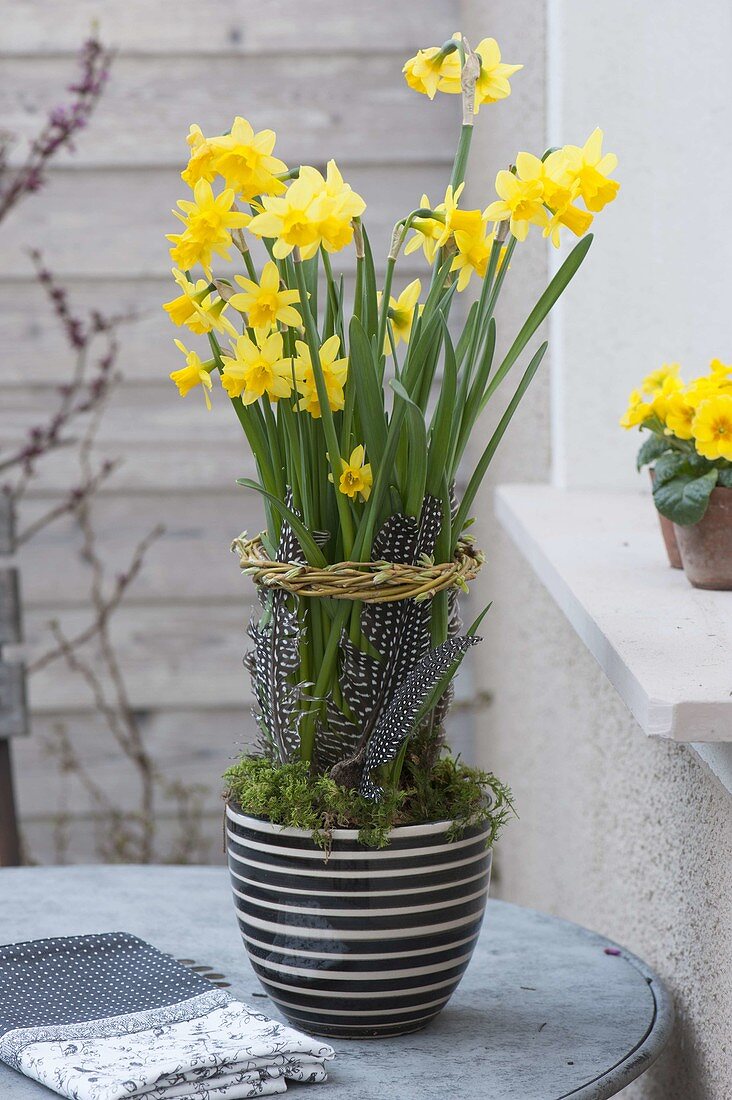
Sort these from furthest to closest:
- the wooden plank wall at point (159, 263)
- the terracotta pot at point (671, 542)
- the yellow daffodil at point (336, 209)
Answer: the wooden plank wall at point (159, 263) → the terracotta pot at point (671, 542) → the yellow daffodil at point (336, 209)

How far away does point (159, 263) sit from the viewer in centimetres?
209

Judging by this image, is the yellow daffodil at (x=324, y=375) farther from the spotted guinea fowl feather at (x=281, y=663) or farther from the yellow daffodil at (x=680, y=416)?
the yellow daffodil at (x=680, y=416)

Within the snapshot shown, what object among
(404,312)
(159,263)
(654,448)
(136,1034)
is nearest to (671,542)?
(654,448)

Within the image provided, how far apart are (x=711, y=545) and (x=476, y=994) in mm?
343

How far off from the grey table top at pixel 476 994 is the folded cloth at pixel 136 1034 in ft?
0.07

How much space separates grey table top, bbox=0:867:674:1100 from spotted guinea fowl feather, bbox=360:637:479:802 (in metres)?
0.16

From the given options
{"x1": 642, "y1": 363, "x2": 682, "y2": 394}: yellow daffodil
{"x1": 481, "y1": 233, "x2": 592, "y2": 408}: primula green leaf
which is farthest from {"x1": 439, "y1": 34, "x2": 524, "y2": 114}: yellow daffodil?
{"x1": 642, "y1": 363, "x2": 682, "y2": 394}: yellow daffodil

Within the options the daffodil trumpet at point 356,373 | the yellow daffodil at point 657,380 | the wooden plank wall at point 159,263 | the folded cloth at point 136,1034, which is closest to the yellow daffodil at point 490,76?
the daffodil trumpet at point 356,373

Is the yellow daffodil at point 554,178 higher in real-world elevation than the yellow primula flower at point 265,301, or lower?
higher

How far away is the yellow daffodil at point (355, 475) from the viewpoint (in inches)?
27.9

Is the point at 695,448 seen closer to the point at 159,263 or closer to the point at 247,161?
the point at 247,161

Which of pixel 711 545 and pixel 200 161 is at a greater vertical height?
pixel 200 161

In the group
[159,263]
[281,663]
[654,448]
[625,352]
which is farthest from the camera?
[159,263]

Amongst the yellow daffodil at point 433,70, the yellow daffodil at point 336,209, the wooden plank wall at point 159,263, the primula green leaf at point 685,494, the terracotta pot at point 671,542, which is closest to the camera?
the yellow daffodil at point 336,209
